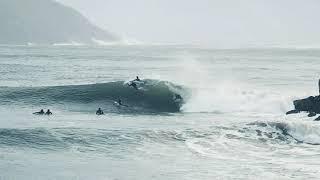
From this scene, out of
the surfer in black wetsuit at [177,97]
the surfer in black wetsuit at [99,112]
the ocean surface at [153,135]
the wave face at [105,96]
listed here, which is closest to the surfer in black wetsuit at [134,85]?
the wave face at [105,96]

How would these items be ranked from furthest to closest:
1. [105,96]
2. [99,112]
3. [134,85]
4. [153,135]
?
[134,85]
[105,96]
[99,112]
[153,135]

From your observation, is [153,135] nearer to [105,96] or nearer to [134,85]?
[105,96]

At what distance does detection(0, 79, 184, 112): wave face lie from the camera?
73.2 meters

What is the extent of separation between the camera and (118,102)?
7412 centimetres

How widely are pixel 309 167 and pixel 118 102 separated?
117ft

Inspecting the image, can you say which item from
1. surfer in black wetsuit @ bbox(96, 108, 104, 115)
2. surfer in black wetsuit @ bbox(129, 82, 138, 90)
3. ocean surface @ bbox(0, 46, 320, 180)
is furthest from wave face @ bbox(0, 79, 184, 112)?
surfer in black wetsuit @ bbox(96, 108, 104, 115)

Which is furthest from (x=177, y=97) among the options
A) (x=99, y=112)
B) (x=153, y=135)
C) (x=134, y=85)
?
(x=153, y=135)

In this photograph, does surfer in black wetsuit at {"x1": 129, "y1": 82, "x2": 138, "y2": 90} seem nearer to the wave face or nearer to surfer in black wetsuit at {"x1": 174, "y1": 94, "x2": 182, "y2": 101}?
the wave face

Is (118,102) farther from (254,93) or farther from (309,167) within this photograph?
(309,167)

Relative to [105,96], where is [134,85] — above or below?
above

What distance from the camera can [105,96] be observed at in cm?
7869

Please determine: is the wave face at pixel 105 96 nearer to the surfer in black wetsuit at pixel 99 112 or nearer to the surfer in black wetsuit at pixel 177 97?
the surfer in black wetsuit at pixel 177 97

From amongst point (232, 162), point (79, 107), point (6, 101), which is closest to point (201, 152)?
point (232, 162)

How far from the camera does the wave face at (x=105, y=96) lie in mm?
73250
